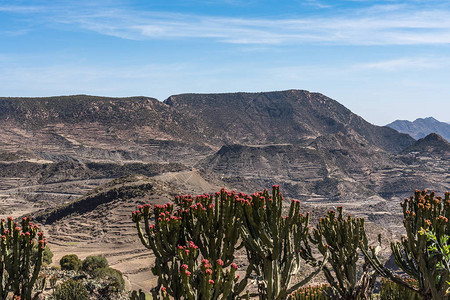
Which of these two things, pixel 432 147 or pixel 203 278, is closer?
pixel 203 278

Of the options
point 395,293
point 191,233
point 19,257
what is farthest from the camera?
point 395,293

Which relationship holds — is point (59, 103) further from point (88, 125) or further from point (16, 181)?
point (16, 181)

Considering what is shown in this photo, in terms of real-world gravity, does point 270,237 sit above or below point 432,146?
below

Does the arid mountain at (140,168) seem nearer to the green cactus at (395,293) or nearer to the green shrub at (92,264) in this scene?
the green shrub at (92,264)

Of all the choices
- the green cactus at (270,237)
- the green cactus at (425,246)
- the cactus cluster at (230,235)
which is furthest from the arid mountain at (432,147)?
the cactus cluster at (230,235)

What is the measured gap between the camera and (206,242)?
10.1 m

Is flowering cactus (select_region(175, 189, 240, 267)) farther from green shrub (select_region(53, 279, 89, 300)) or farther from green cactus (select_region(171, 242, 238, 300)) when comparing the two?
green shrub (select_region(53, 279, 89, 300))

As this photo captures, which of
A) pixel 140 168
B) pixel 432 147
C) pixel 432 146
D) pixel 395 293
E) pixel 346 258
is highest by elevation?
pixel 432 146

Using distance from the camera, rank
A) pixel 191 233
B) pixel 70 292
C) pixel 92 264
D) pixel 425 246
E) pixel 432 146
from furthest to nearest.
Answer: pixel 432 146
pixel 92 264
pixel 70 292
pixel 425 246
pixel 191 233

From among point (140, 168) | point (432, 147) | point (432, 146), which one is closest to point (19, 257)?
point (140, 168)

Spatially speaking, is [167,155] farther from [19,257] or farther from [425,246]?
[425,246]

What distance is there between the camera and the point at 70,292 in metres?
21.2

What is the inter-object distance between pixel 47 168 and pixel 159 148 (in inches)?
1744

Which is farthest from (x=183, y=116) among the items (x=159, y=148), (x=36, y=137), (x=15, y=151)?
(x=15, y=151)
